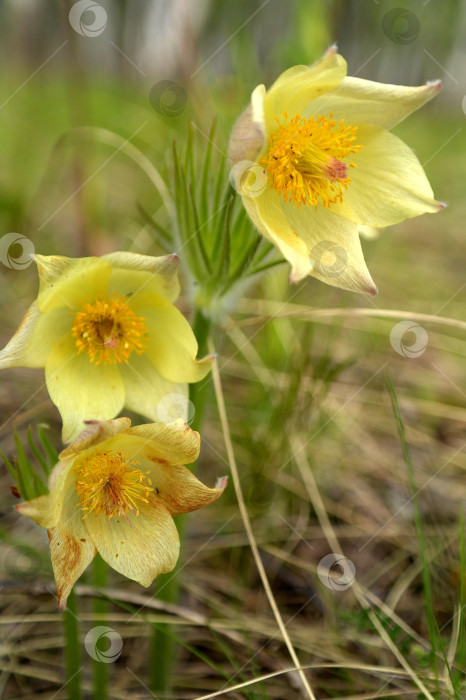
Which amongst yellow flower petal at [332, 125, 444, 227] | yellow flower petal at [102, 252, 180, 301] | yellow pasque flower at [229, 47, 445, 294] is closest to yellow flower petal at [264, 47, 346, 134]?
yellow pasque flower at [229, 47, 445, 294]

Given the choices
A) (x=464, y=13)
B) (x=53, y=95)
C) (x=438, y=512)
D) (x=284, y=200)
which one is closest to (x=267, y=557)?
(x=438, y=512)

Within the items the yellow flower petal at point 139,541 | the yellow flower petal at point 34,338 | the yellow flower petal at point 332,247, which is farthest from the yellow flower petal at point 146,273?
the yellow flower petal at point 139,541

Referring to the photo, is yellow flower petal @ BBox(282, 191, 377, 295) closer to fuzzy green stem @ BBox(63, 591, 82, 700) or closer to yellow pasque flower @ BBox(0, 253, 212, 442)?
yellow pasque flower @ BBox(0, 253, 212, 442)

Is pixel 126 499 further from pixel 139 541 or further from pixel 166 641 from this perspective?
pixel 166 641

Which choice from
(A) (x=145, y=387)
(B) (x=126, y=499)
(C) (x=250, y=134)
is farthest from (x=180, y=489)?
(C) (x=250, y=134)

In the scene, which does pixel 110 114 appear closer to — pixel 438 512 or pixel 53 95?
pixel 53 95
